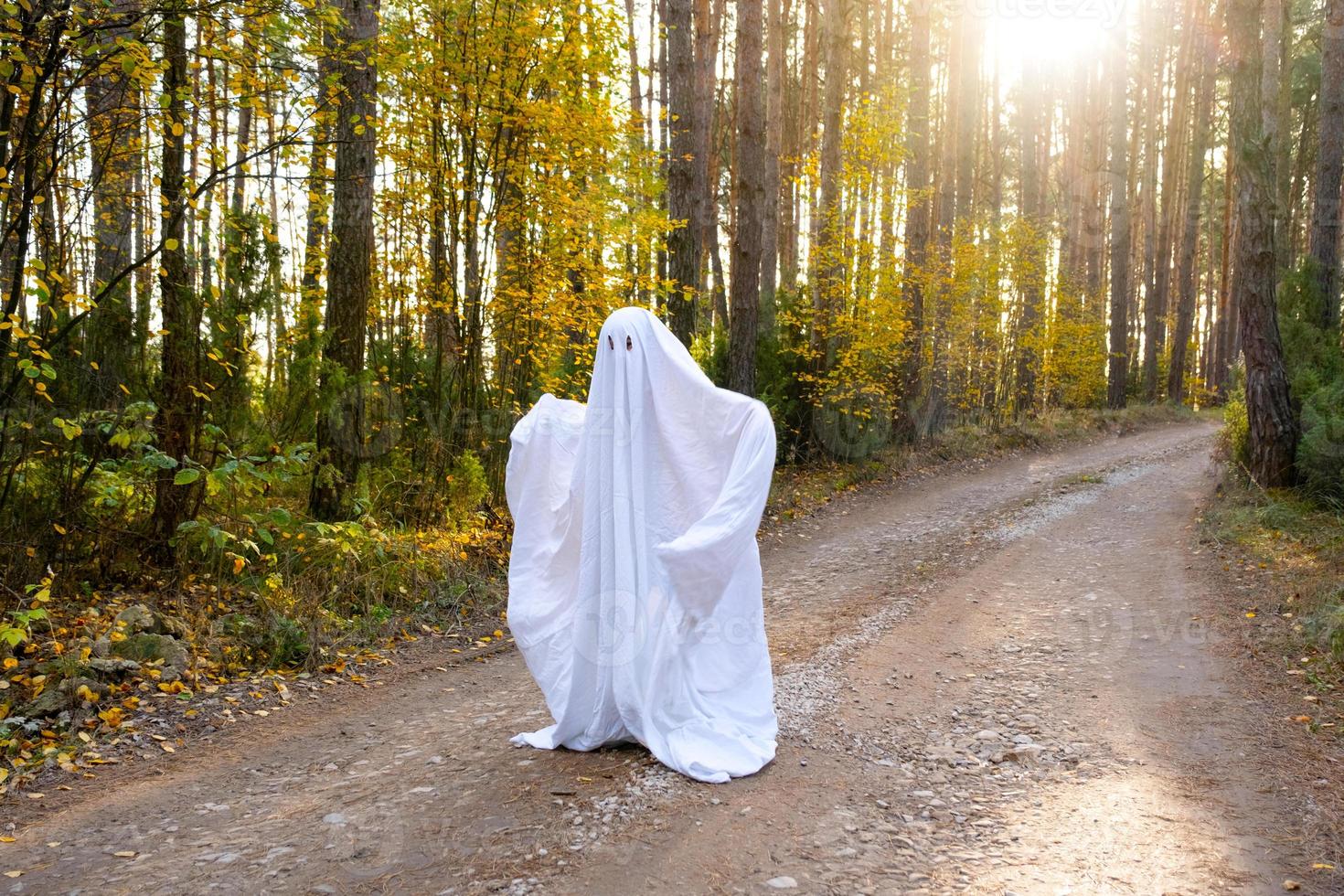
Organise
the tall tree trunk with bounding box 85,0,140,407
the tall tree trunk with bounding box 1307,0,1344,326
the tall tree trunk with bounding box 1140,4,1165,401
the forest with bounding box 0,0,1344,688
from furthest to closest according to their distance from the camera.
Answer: the tall tree trunk with bounding box 1140,4,1165,401 → the tall tree trunk with bounding box 1307,0,1344,326 → the forest with bounding box 0,0,1344,688 → the tall tree trunk with bounding box 85,0,140,407

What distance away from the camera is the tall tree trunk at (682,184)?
1206 cm

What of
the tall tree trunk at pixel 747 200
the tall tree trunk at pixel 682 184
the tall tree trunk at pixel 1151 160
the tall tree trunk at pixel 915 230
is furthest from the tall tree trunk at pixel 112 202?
the tall tree trunk at pixel 1151 160

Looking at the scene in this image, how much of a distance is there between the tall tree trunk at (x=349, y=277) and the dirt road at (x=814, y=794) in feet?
10.2

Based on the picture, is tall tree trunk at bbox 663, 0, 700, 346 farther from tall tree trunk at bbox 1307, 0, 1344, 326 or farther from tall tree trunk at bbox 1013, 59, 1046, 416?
tall tree trunk at bbox 1013, 59, 1046, 416

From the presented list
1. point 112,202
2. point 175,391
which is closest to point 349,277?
point 175,391


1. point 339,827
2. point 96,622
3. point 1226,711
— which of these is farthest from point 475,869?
point 1226,711

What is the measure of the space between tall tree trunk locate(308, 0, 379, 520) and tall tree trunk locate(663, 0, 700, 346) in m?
4.42

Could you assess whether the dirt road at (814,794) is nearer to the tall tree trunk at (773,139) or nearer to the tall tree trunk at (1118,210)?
the tall tree trunk at (773,139)

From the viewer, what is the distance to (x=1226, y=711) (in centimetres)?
501

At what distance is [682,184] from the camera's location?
12227 mm

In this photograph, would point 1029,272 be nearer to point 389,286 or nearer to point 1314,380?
point 1314,380

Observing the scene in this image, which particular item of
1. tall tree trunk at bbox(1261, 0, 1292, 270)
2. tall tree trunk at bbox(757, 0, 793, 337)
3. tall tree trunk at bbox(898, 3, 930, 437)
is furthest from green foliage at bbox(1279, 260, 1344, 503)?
tall tree trunk at bbox(757, 0, 793, 337)

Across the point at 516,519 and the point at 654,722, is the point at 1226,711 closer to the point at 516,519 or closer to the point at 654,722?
the point at 654,722

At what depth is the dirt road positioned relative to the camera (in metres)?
3.26
